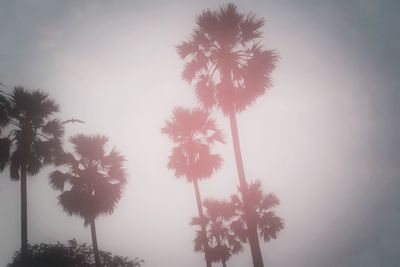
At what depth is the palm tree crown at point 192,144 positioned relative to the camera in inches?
875

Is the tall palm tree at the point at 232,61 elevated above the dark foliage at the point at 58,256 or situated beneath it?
elevated above

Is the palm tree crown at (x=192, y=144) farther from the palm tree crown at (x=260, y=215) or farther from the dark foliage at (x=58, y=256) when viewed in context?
the dark foliage at (x=58, y=256)

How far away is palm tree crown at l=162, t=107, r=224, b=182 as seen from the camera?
22216 mm

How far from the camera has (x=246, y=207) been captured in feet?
50.4

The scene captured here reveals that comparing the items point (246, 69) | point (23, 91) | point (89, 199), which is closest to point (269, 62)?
point (246, 69)

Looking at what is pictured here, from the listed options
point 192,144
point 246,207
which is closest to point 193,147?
point 192,144

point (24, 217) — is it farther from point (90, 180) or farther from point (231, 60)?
point (231, 60)

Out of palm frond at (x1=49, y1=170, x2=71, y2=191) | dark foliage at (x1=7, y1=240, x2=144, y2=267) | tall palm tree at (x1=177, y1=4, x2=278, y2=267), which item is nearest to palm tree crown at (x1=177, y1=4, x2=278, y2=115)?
tall palm tree at (x1=177, y1=4, x2=278, y2=267)

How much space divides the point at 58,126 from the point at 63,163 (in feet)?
7.12

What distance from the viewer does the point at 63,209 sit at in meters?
19.0

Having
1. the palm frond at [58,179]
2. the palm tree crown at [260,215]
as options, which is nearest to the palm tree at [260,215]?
the palm tree crown at [260,215]

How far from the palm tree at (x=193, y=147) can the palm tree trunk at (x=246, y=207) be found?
5587 millimetres

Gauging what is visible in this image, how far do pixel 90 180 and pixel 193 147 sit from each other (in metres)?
6.51

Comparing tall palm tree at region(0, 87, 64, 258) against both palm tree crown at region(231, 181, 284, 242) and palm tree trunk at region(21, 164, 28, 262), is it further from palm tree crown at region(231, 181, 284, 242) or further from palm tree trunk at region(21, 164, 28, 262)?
palm tree crown at region(231, 181, 284, 242)
